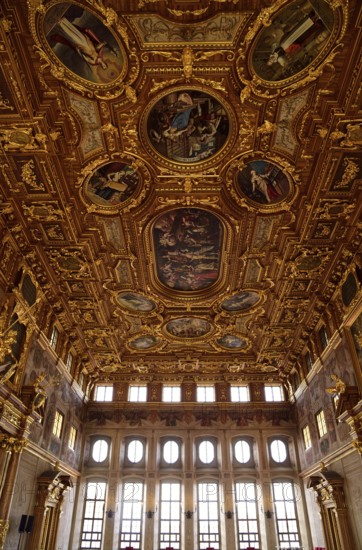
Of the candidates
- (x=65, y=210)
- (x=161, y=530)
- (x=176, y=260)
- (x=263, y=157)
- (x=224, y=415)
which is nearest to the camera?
(x=263, y=157)

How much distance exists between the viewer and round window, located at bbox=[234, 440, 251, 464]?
82.5 ft

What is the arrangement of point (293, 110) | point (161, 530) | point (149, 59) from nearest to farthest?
point (149, 59) → point (293, 110) → point (161, 530)

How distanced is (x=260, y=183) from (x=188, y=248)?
4.16 meters

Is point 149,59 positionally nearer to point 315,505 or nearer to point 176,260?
point 176,260

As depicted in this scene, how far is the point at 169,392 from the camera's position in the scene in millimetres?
27359

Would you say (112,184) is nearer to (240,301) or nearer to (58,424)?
(240,301)

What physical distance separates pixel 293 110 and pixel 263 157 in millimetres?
1655

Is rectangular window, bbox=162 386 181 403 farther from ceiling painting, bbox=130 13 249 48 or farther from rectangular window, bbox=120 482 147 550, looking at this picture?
ceiling painting, bbox=130 13 249 48

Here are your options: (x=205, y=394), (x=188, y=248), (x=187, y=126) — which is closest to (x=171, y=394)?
(x=205, y=394)

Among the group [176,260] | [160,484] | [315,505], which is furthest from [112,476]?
[176,260]

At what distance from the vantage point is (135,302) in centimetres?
1934

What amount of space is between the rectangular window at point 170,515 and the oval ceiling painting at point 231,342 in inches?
350

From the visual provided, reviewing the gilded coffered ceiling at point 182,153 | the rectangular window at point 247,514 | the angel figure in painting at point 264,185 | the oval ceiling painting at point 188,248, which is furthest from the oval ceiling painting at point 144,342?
the angel figure in painting at point 264,185

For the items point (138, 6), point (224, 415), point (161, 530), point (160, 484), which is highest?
point (138, 6)
